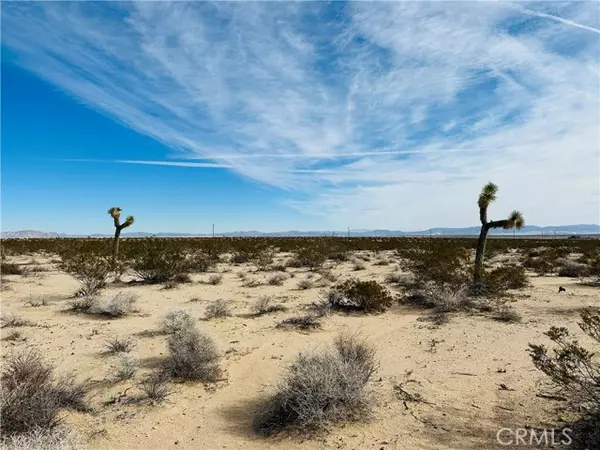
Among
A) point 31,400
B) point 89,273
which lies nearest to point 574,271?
point 89,273

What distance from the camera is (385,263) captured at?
85.3ft

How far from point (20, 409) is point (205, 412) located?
7.04 ft

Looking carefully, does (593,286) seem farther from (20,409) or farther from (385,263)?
(20,409)

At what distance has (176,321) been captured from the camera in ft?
29.0

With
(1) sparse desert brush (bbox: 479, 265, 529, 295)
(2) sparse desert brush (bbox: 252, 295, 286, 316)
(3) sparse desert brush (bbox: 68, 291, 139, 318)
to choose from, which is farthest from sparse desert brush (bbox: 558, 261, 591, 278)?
(3) sparse desert brush (bbox: 68, 291, 139, 318)

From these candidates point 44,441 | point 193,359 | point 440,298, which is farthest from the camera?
point 440,298

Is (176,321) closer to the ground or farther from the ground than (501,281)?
closer to the ground

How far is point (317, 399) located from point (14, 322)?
8.06 m

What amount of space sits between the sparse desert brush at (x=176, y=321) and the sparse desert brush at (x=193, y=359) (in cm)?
119

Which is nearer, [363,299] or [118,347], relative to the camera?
[118,347]

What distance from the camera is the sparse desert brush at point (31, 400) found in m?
4.52

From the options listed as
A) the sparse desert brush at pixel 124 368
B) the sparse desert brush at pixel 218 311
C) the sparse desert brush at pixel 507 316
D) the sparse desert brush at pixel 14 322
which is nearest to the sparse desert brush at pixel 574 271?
the sparse desert brush at pixel 507 316

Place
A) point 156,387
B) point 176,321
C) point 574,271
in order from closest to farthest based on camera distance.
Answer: point 156,387
point 176,321
point 574,271

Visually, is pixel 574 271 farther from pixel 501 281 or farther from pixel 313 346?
pixel 313 346
